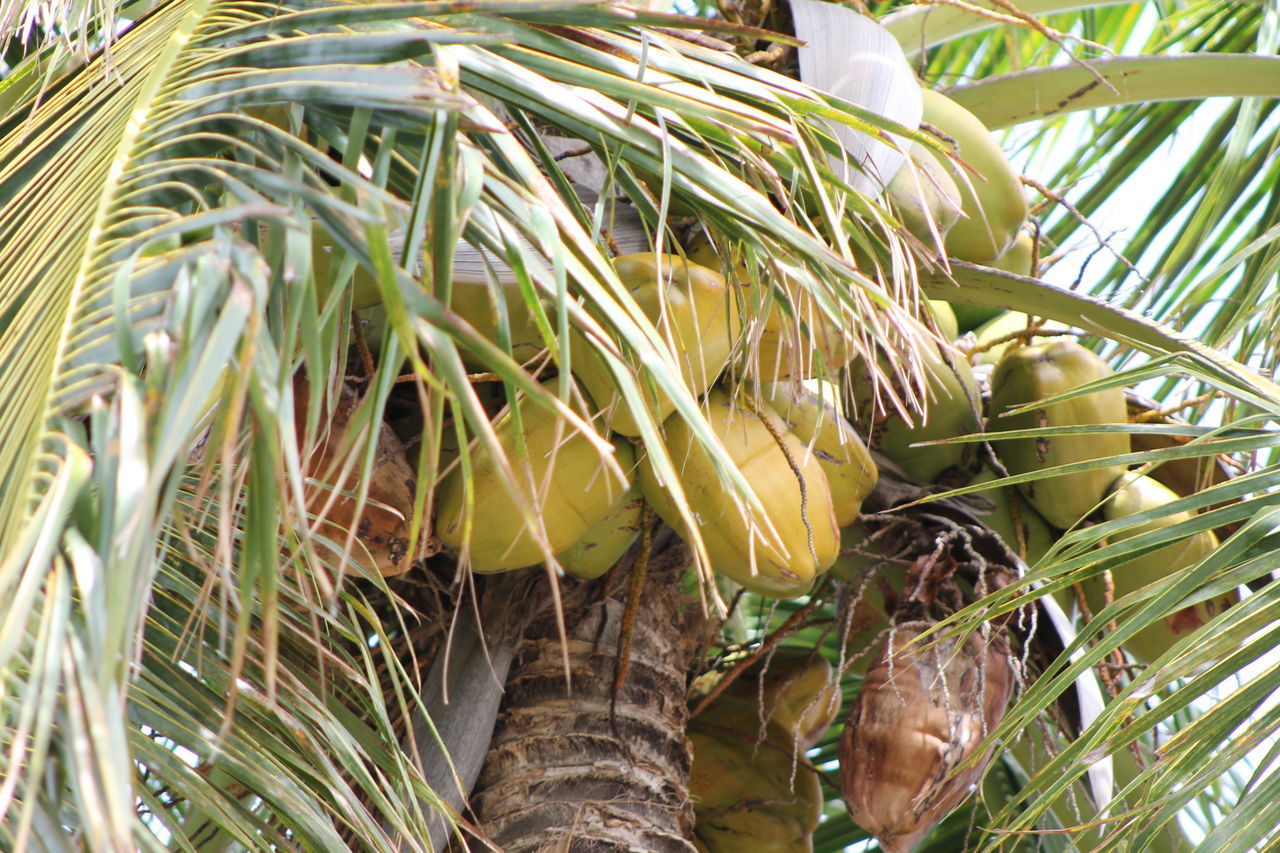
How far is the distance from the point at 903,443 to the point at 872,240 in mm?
551

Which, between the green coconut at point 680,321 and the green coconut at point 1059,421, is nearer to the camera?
the green coconut at point 680,321

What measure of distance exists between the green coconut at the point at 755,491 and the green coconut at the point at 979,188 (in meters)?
0.40

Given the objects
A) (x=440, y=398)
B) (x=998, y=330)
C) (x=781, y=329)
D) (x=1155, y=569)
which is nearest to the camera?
(x=440, y=398)

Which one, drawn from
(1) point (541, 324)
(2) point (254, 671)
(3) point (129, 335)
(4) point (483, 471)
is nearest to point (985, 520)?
(4) point (483, 471)

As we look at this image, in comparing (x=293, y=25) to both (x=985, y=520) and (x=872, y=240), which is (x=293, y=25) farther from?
(x=985, y=520)

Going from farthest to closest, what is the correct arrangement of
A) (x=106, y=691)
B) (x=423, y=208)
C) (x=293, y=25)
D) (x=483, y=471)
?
(x=483, y=471) < (x=293, y=25) < (x=423, y=208) < (x=106, y=691)

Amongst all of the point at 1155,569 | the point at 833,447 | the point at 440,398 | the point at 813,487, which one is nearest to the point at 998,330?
the point at 1155,569

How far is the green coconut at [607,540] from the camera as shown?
4.49ft

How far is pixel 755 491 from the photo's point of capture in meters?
1.24

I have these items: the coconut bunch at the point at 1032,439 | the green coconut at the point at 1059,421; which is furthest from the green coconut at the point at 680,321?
the green coconut at the point at 1059,421

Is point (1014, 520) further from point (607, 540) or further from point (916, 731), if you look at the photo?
point (607, 540)

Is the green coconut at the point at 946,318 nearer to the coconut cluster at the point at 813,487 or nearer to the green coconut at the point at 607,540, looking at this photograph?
the coconut cluster at the point at 813,487

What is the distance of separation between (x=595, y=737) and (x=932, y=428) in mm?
586

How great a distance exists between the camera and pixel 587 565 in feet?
4.71
